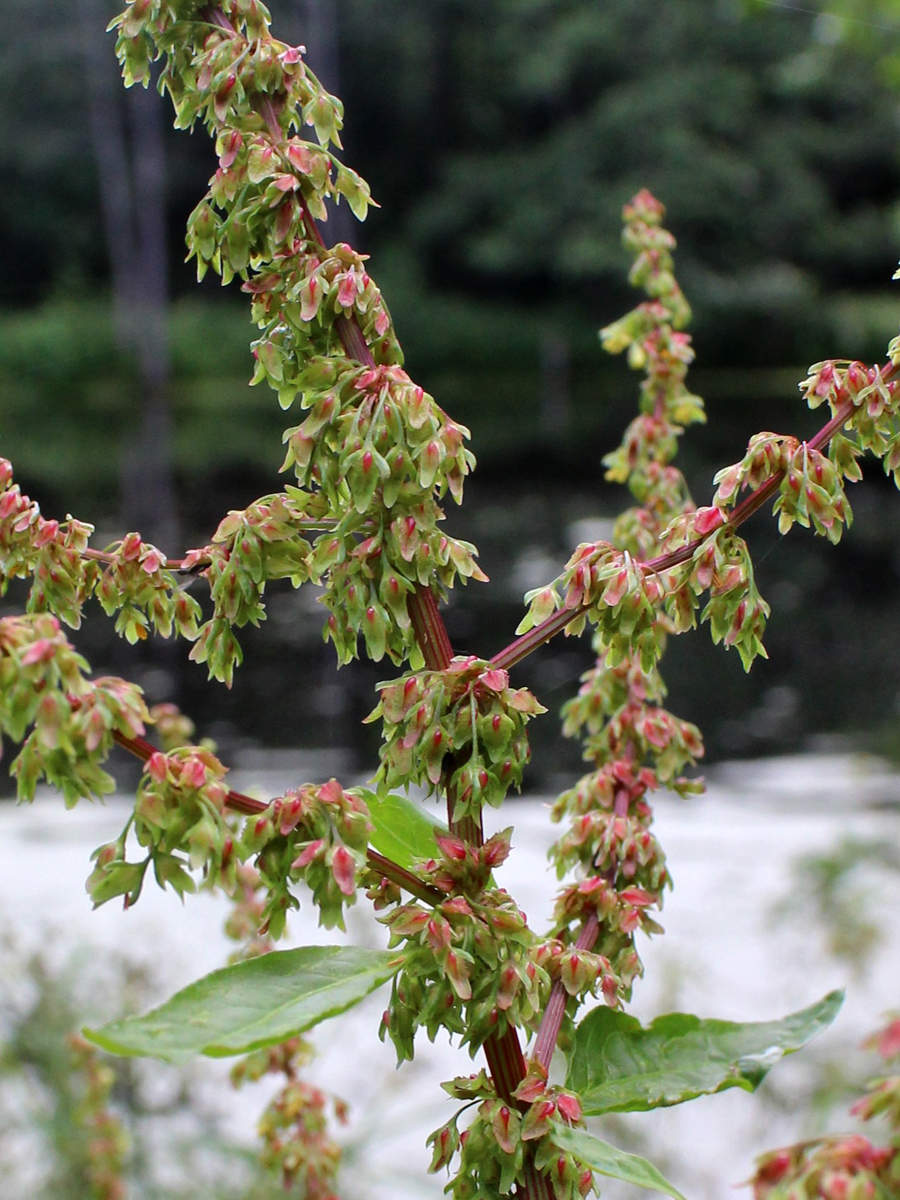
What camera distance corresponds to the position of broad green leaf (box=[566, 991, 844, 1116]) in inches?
28.4

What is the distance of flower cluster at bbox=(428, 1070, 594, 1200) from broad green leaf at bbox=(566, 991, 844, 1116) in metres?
0.08

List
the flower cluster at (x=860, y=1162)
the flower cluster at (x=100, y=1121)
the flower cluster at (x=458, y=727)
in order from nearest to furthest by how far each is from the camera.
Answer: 1. the flower cluster at (x=860, y=1162)
2. the flower cluster at (x=458, y=727)
3. the flower cluster at (x=100, y=1121)

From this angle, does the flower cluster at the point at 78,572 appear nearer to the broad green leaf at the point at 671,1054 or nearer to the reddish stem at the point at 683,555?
the reddish stem at the point at 683,555

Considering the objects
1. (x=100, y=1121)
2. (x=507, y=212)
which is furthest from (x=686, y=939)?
(x=507, y=212)

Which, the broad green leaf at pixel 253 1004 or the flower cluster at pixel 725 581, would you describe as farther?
the flower cluster at pixel 725 581

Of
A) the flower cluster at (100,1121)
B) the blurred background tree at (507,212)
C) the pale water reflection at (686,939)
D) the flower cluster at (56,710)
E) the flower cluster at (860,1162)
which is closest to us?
the flower cluster at (860,1162)

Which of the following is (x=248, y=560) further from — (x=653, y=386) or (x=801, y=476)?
(x=653, y=386)

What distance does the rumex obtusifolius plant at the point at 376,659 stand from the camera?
0.58 metres

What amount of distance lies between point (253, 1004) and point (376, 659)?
17cm

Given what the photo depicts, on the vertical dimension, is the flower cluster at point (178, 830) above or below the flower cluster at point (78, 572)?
below

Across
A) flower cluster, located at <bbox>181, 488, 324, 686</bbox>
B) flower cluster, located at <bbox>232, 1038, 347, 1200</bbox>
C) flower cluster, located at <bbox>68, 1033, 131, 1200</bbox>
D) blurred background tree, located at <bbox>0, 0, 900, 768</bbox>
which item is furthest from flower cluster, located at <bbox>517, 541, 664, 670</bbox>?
blurred background tree, located at <bbox>0, 0, 900, 768</bbox>

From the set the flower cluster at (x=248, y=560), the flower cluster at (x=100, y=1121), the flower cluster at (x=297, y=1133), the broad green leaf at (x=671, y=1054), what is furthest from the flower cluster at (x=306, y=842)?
the flower cluster at (x=100, y=1121)

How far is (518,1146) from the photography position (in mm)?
616

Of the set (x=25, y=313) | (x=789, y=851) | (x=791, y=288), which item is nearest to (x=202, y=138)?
(x=25, y=313)
